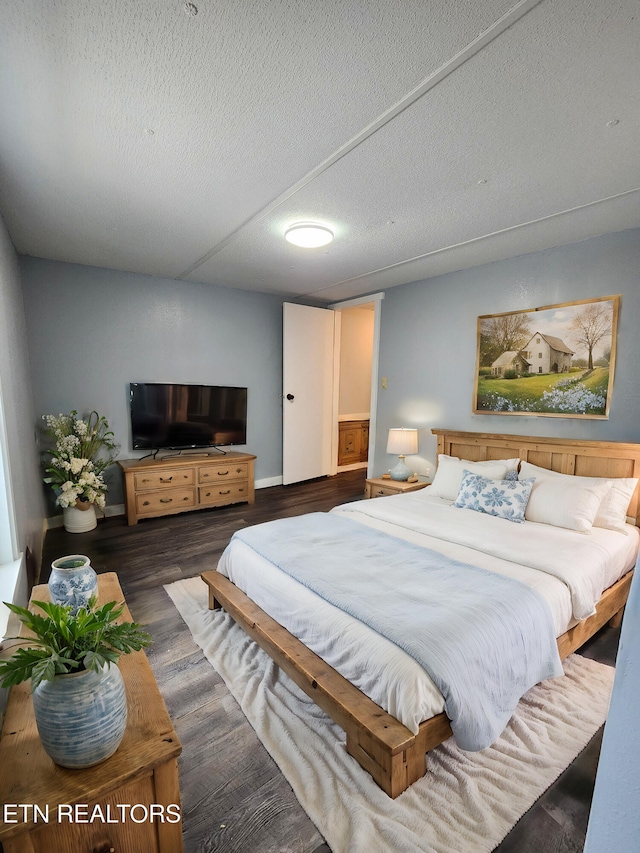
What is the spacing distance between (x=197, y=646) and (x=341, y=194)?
2.77m

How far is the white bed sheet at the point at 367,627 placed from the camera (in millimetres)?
1403

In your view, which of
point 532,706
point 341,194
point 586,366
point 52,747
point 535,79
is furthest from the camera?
point 586,366

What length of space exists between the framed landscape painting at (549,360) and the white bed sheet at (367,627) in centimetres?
114

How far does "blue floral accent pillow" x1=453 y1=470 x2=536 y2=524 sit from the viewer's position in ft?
9.27

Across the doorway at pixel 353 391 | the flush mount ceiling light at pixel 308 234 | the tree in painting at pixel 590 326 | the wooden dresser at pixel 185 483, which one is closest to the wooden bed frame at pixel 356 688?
the tree in painting at pixel 590 326

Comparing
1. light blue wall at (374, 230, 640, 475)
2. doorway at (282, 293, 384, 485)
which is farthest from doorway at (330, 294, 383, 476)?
light blue wall at (374, 230, 640, 475)

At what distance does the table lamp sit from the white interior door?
70.3 inches

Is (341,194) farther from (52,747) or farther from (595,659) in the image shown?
(595,659)

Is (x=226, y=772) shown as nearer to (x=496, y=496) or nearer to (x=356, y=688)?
(x=356, y=688)

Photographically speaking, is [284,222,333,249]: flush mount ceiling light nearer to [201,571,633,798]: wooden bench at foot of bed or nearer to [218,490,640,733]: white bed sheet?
[218,490,640,733]: white bed sheet

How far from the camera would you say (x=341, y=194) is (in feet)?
8.04

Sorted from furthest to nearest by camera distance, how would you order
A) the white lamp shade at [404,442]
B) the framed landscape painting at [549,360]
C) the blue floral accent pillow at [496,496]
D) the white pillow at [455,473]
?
the white lamp shade at [404,442], the white pillow at [455,473], the framed landscape painting at [549,360], the blue floral accent pillow at [496,496]

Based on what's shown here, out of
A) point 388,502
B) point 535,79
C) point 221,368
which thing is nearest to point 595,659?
point 388,502

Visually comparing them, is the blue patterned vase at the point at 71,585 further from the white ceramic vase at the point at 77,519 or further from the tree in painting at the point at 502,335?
the tree in painting at the point at 502,335
